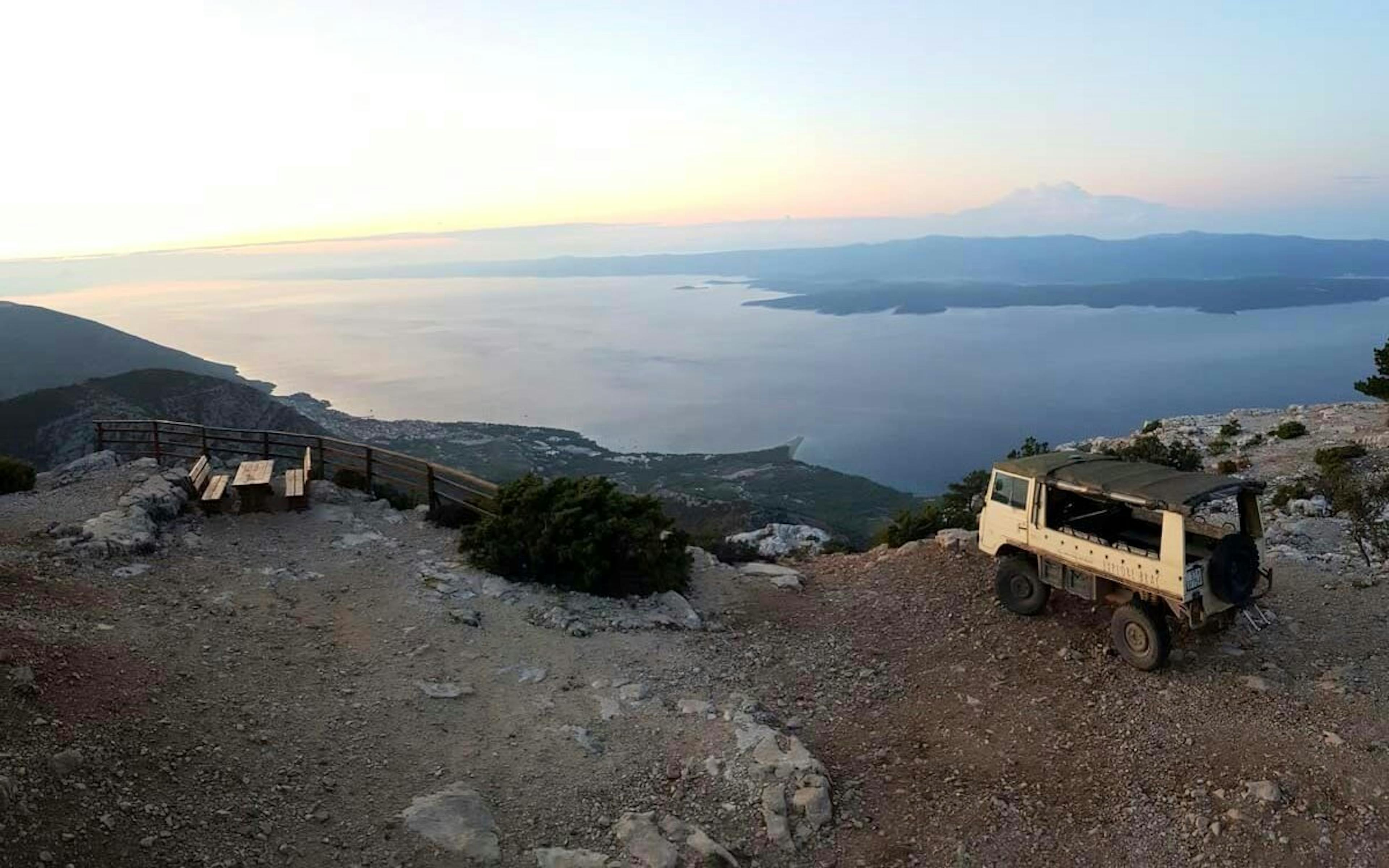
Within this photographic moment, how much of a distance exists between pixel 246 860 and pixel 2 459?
12297mm

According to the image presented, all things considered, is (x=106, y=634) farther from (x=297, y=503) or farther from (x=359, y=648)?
(x=297, y=503)

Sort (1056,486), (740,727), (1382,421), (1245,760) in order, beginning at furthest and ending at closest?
(1382,421) → (1056,486) → (740,727) → (1245,760)

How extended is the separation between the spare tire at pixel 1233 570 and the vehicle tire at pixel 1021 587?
6.64 ft

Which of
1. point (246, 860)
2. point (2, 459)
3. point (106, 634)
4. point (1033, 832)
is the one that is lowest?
point (1033, 832)

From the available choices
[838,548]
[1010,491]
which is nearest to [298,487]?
[838,548]

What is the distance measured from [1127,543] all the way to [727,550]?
6.68 metres

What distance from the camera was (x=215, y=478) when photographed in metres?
13.2

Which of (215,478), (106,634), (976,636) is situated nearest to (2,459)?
(215,478)

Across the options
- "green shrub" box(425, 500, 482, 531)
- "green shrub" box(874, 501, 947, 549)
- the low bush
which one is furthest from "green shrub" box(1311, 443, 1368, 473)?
"green shrub" box(425, 500, 482, 531)

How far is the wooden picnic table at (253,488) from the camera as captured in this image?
12656 mm

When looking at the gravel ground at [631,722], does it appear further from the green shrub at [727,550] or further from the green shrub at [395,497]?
the green shrub at [395,497]

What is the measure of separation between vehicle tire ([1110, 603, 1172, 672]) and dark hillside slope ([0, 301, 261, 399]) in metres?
101

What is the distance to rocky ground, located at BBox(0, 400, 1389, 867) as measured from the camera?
234 inches

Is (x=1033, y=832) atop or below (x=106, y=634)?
below
